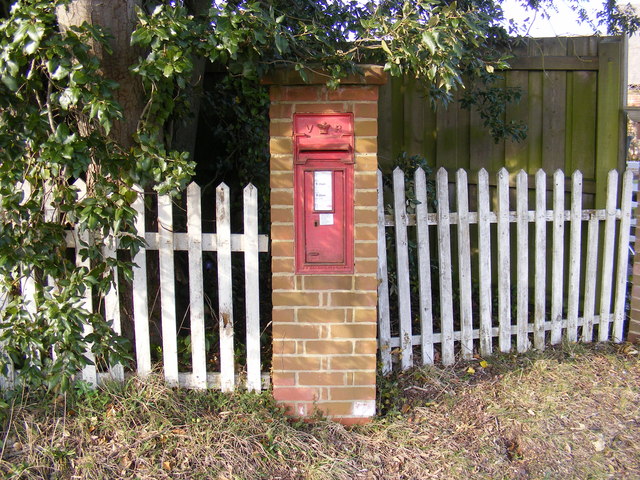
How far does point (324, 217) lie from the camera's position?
307cm

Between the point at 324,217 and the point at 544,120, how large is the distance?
8.52 feet

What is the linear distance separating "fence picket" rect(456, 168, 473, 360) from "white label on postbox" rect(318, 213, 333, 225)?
1.15 metres

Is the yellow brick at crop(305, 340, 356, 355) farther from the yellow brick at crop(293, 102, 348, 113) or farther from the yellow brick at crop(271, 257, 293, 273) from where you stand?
the yellow brick at crop(293, 102, 348, 113)

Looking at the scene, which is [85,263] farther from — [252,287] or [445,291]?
[445,291]

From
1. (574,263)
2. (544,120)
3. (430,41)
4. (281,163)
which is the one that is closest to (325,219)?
(281,163)

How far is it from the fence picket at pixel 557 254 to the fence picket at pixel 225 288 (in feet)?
7.56

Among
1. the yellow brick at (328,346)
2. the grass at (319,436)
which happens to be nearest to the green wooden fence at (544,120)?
the yellow brick at (328,346)

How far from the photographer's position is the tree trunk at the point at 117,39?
110 inches

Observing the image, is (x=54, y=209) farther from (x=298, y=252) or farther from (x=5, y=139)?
(x=298, y=252)

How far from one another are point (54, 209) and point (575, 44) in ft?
13.0

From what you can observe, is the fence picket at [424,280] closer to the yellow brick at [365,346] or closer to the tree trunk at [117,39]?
the yellow brick at [365,346]

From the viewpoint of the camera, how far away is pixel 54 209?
3.10 meters

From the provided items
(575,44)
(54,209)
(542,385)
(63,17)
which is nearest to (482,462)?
(542,385)

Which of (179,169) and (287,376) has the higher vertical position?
(179,169)
